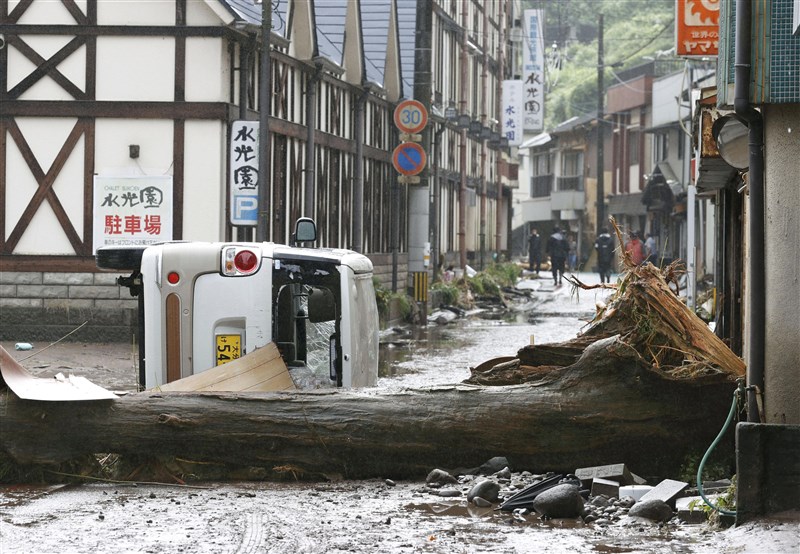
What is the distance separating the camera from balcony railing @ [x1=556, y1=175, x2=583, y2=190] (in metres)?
72.0

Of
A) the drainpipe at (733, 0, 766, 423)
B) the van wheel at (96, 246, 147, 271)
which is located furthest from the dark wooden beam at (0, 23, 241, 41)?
the drainpipe at (733, 0, 766, 423)

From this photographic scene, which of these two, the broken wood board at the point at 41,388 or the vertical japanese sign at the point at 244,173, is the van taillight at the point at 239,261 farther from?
the vertical japanese sign at the point at 244,173

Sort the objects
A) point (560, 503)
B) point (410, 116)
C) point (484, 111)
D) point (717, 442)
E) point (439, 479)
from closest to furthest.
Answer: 1. point (560, 503)
2. point (717, 442)
3. point (439, 479)
4. point (410, 116)
5. point (484, 111)

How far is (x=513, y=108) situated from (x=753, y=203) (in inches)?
1715

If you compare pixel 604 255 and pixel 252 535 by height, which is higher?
pixel 604 255

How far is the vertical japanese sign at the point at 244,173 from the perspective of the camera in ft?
65.1

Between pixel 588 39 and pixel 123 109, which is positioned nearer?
pixel 123 109

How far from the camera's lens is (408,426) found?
30.1 ft

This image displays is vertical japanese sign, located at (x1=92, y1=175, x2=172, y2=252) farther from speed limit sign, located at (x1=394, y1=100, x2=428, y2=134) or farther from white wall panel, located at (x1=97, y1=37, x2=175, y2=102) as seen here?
speed limit sign, located at (x1=394, y1=100, x2=428, y2=134)

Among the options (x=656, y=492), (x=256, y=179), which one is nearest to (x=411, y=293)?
(x=256, y=179)

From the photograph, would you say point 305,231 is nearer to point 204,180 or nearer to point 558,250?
point 204,180

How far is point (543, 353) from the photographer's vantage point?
32.0 ft

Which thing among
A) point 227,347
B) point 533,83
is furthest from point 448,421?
point 533,83

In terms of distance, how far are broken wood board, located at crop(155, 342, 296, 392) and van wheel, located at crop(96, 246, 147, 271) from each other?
1099 mm
